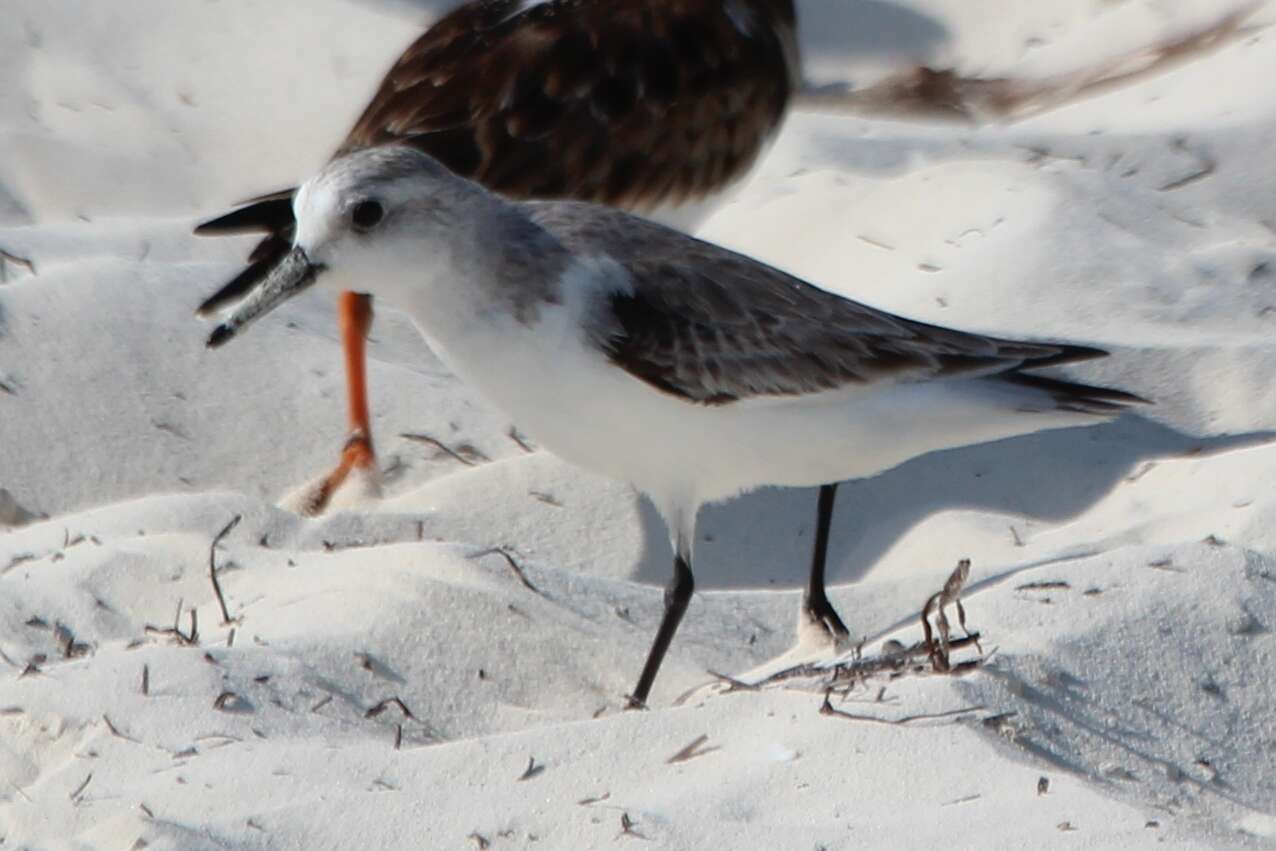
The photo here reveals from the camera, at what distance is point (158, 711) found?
12.0 ft

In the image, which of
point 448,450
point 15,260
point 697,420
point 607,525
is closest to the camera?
point 697,420

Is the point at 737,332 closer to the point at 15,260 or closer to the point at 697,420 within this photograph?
the point at 697,420

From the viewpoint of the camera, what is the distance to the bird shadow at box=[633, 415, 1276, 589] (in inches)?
206

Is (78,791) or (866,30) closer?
(78,791)

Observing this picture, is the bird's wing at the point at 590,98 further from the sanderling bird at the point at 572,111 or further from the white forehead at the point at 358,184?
the white forehead at the point at 358,184

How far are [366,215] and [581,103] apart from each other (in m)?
1.89

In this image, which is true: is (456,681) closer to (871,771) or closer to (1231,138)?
(871,771)

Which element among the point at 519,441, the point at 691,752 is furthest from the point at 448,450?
the point at 691,752

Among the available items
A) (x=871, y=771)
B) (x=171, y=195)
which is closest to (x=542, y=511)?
(x=871, y=771)

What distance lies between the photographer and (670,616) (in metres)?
4.23

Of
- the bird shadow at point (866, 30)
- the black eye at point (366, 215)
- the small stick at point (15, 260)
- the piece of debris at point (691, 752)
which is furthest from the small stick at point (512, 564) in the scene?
the bird shadow at point (866, 30)

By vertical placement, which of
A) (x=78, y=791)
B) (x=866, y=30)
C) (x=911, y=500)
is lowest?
(x=78, y=791)

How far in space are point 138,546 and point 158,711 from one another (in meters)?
1.00

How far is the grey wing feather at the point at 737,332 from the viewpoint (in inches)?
159
